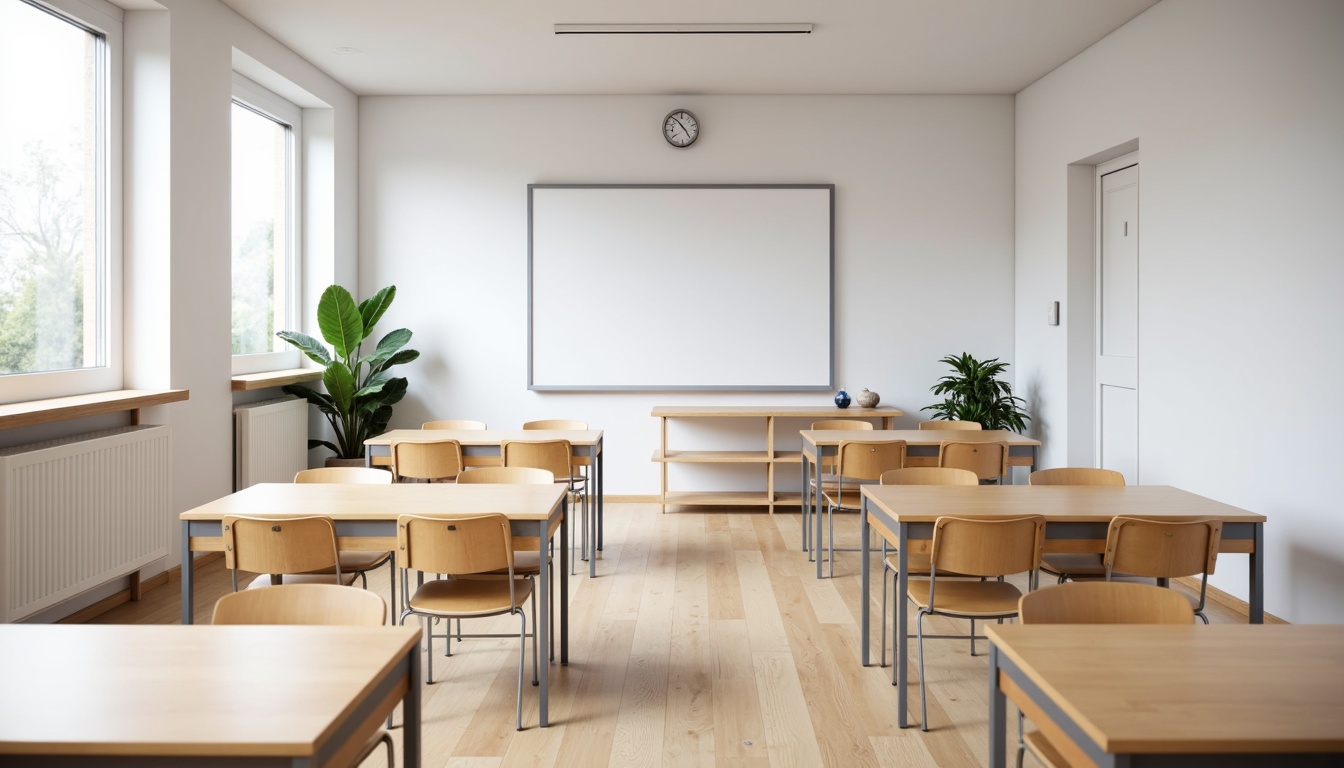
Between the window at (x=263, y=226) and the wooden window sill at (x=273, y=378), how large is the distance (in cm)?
14

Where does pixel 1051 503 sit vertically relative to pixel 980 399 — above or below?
below

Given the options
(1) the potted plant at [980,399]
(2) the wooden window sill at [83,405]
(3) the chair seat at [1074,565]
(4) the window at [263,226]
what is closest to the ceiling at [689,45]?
(4) the window at [263,226]

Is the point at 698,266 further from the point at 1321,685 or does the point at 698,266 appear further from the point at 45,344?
the point at 1321,685

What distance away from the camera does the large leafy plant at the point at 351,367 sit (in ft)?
21.0

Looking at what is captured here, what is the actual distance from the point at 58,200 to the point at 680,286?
428cm

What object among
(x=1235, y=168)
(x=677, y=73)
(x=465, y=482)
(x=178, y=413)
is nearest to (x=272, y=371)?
(x=178, y=413)

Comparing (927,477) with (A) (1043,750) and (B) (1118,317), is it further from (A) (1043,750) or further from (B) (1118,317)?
(B) (1118,317)

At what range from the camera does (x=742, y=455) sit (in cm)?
719

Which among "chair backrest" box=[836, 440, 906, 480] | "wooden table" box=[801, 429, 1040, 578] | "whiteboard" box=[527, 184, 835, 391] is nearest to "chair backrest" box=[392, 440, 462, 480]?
"wooden table" box=[801, 429, 1040, 578]

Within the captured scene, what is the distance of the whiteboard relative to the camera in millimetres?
7395

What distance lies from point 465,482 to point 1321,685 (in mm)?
3280

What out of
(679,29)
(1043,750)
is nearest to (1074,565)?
(1043,750)

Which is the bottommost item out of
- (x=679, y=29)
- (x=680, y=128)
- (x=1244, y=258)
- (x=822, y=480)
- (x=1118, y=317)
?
(x=822, y=480)

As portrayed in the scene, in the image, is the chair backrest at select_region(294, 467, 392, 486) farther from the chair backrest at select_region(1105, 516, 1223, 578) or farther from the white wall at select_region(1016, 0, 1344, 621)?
the white wall at select_region(1016, 0, 1344, 621)
